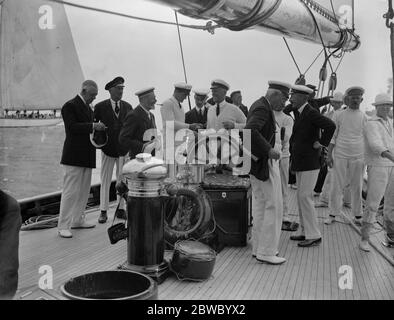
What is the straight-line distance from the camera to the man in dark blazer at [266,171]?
3445 mm

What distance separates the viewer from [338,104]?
6.46 meters

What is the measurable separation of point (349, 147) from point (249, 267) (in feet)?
6.64

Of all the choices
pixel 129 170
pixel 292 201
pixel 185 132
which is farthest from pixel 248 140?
pixel 292 201

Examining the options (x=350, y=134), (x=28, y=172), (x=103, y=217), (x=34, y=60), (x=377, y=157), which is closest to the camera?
(x=377, y=157)

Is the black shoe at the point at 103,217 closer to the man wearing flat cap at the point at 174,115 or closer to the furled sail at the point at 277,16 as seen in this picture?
the man wearing flat cap at the point at 174,115

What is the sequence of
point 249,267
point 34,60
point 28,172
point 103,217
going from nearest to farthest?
point 249,267 < point 103,217 < point 34,60 < point 28,172

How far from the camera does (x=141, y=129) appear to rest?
4293 mm

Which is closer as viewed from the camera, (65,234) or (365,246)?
(365,246)

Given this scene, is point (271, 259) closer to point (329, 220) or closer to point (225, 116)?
point (329, 220)

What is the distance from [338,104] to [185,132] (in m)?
2.80

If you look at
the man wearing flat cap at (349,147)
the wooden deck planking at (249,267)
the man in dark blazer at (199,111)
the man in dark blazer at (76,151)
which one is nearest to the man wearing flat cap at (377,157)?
the wooden deck planking at (249,267)

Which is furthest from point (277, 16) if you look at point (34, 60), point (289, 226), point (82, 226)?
point (34, 60)

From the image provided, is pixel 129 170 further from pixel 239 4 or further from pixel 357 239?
pixel 357 239

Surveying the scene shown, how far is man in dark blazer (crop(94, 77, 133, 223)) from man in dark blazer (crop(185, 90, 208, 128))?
1355 mm
